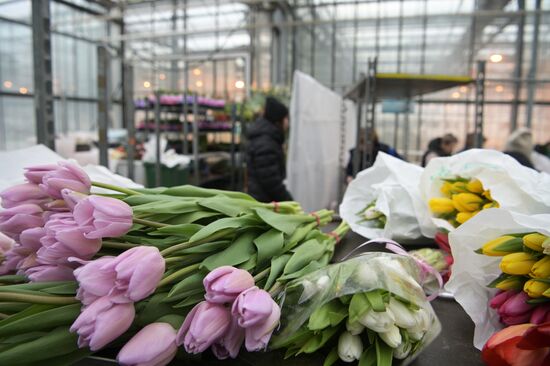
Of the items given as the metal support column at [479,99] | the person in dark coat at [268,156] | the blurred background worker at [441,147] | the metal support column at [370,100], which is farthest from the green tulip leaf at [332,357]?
the blurred background worker at [441,147]

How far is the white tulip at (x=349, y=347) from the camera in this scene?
49 cm

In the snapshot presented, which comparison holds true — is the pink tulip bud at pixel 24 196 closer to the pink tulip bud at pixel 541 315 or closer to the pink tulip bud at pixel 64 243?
the pink tulip bud at pixel 64 243

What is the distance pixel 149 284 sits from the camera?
47cm

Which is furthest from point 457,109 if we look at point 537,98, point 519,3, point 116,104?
point 116,104

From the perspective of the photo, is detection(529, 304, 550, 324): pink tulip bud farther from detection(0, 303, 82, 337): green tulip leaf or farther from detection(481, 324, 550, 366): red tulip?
detection(0, 303, 82, 337): green tulip leaf

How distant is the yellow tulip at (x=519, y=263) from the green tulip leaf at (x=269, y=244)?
33 cm

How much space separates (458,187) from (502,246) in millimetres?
359

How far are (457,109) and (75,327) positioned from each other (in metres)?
10.1

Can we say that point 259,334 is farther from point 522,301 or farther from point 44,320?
point 522,301

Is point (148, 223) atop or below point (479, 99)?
below

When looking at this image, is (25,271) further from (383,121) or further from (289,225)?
(383,121)

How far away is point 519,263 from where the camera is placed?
0.56 meters

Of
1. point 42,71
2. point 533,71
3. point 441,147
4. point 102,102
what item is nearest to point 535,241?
point 42,71

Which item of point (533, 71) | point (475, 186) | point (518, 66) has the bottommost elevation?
point (475, 186)
